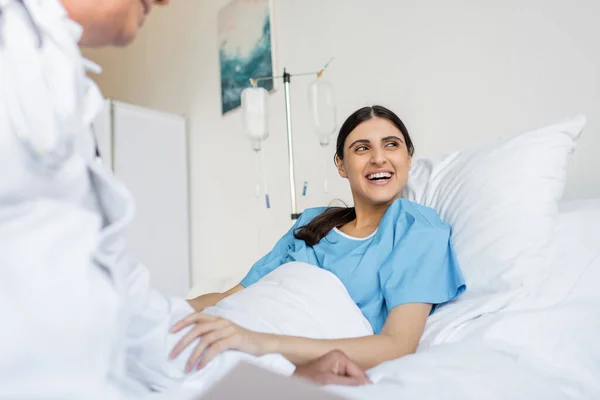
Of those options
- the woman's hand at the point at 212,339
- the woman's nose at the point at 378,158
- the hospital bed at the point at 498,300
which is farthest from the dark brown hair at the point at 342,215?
the woman's hand at the point at 212,339

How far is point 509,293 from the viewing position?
105 cm

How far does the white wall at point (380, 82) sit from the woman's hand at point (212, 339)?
113 centimetres

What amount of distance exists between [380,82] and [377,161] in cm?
79

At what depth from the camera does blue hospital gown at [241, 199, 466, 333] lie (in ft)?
3.59

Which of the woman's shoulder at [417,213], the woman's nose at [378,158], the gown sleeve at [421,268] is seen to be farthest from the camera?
the woman's nose at [378,158]

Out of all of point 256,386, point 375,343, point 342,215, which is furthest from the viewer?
point 342,215

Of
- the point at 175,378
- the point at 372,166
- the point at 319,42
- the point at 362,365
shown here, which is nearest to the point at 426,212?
the point at 372,166

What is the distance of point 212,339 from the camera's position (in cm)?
73

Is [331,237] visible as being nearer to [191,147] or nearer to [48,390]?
[48,390]

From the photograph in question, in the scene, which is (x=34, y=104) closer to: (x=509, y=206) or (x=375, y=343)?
(x=375, y=343)

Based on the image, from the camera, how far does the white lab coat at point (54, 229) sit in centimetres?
38

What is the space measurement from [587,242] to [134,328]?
916 millimetres

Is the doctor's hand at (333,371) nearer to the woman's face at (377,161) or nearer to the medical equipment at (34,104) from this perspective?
the medical equipment at (34,104)

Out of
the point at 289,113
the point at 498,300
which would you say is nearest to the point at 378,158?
the point at 498,300
